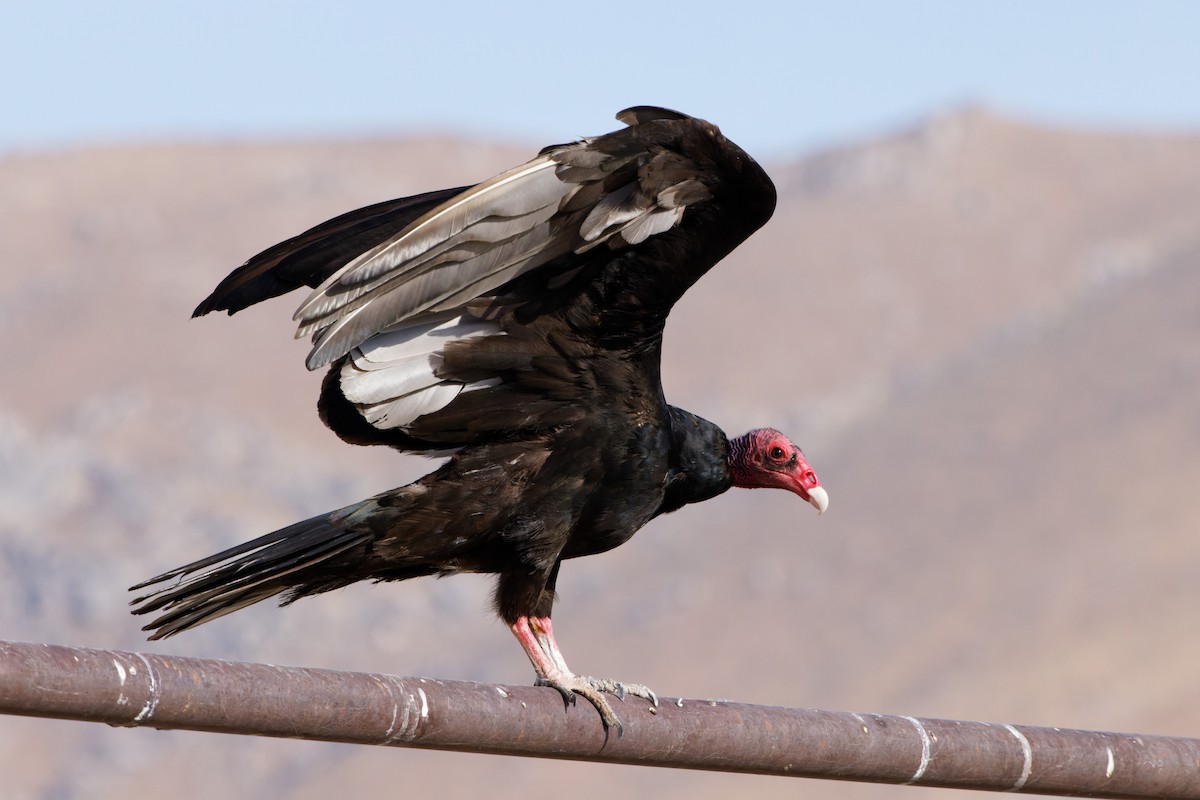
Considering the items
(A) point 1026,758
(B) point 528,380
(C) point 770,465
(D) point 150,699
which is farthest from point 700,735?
(C) point 770,465

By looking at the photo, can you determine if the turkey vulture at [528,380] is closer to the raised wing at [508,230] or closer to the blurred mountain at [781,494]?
the raised wing at [508,230]

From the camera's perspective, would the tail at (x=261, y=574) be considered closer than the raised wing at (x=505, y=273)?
No

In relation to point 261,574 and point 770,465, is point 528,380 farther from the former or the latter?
point 770,465

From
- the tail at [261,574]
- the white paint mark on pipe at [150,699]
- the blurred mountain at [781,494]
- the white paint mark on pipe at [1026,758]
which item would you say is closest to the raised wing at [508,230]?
the tail at [261,574]

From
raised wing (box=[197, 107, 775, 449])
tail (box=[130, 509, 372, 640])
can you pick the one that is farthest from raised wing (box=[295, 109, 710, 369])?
tail (box=[130, 509, 372, 640])

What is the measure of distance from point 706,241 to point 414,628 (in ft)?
187

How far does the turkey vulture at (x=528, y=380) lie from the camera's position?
421cm

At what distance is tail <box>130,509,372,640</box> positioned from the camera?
417 centimetres

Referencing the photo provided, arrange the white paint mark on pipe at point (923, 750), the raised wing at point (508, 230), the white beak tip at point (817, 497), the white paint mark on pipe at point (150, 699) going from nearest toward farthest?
the white paint mark on pipe at point (150, 699)
the white paint mark on pipe at point (923, 750)
the raised wing at point (508, 230)
the white beak tip at point (817, 497)

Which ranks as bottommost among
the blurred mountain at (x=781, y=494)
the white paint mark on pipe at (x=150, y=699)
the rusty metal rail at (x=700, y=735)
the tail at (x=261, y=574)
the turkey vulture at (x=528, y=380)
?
the white paint mark on pipe at (x=150, y=699)

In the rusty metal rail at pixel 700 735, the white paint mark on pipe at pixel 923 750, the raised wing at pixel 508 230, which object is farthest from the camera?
the raised wing at pixel 508 230

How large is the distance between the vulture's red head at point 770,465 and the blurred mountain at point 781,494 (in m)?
38.2

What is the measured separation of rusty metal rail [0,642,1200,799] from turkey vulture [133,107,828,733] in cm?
68

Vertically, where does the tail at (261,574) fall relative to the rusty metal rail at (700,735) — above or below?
above
